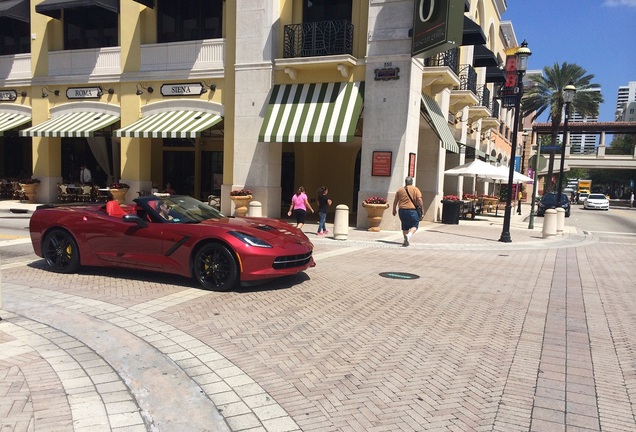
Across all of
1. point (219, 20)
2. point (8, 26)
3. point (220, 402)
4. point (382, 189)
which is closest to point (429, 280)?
point (220, 402)

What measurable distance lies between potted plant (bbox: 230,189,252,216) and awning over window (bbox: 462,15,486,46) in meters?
10.3

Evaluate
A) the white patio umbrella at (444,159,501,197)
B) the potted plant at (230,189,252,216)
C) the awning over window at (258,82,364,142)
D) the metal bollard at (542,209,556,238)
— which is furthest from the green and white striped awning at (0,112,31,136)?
the metal bollard at (542,209,556,238)

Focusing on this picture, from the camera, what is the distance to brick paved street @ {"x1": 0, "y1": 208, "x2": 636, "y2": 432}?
3.30 metres

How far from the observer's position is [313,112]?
16.3m

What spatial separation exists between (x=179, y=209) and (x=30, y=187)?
58.2 ft

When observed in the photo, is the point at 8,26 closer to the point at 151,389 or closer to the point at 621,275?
the point at 151,389

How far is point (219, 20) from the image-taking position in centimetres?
1852

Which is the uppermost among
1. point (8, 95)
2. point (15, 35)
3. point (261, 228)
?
point (15, 35)

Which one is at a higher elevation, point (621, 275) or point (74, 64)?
point (74, 64)

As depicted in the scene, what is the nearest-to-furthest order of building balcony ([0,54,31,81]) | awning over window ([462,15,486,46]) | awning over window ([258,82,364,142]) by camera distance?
awning over window ([258,82,364,142]) → awning over window ([462,15,486,46]) → building balcony ([0,54,31,81])

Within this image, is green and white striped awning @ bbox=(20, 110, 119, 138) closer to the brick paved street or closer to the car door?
the brick paved street

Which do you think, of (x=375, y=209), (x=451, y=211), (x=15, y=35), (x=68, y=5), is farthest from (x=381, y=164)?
(x=15, y=35)

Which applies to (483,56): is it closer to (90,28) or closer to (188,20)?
(188,20)

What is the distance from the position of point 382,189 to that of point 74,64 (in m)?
15.3
